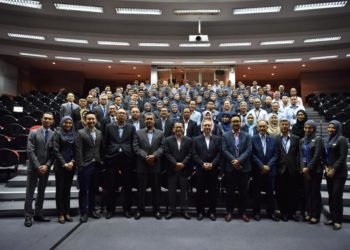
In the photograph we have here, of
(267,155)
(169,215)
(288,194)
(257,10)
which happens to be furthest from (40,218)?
(257,10)

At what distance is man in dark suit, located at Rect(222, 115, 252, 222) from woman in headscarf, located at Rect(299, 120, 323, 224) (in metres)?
0.75

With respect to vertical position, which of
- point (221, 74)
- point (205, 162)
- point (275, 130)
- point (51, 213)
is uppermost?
point (221, 74)

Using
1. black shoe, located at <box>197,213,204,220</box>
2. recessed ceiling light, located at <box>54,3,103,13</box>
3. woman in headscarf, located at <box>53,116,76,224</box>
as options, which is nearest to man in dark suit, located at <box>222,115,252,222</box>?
black shoe, located at <box>197,213,204,220</box>

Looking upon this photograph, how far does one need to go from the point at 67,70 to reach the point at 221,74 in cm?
926

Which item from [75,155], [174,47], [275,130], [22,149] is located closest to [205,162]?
[275,130]

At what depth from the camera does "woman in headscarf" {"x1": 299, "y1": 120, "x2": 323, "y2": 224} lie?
362 cm

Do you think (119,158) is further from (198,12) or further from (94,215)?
(198,12)

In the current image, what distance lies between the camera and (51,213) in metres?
3.86

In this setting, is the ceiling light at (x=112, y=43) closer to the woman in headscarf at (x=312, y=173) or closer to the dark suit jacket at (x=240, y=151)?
the dark suit jacket at (x=240, y=151)

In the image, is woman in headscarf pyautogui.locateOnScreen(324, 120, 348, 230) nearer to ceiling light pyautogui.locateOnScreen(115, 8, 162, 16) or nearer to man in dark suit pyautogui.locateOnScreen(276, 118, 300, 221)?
man in dark suit pyautogui.locateOnScreen(276, 118, 300, 221)

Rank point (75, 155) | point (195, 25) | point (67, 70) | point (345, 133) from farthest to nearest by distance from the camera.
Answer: point (67, 70)
point (195, 25)
point (345, 133)
point (75, 155)

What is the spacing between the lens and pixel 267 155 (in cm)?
386

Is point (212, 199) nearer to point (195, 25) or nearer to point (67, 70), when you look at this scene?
point (195, 25)

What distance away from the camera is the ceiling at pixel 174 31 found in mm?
8805
